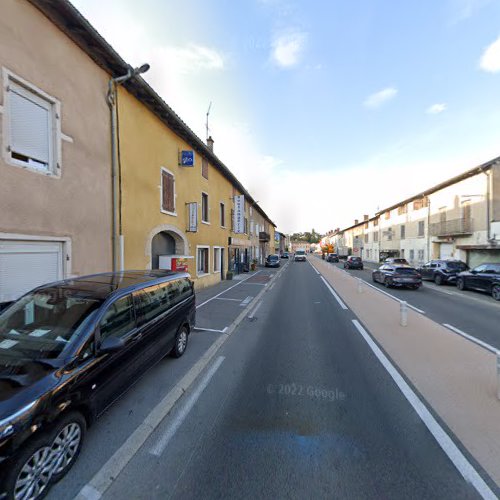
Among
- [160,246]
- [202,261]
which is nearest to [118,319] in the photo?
[160,246]

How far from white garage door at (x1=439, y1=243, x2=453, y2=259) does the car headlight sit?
2600cm

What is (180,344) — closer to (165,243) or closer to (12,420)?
(12,420)

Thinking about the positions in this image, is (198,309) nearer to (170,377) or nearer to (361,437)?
(170,377)

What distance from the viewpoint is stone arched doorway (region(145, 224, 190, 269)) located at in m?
9.24

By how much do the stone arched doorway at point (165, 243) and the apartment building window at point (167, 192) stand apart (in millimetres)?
707

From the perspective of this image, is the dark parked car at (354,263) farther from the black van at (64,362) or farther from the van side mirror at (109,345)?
the van side mirror at (109,345)

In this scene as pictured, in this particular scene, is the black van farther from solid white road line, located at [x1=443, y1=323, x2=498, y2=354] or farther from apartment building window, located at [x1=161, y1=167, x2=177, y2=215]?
solid white road line, located at [x1=443, y1=323, x2=498, y2=354]

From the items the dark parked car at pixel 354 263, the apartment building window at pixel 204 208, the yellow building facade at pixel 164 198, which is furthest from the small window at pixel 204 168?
the dark parked car at pixel 354 263

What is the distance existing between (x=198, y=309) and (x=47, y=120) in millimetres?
6482

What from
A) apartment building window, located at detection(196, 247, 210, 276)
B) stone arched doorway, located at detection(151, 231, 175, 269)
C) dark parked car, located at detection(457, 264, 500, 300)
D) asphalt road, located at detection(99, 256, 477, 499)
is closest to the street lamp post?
stone arched doorway, located at detection(151, 231, 175, 269)

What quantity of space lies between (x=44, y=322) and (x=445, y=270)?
18.3 meters

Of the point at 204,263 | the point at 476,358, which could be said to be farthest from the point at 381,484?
the point at 204,263

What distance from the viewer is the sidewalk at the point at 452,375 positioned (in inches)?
109

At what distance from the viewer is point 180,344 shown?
4926 mm
